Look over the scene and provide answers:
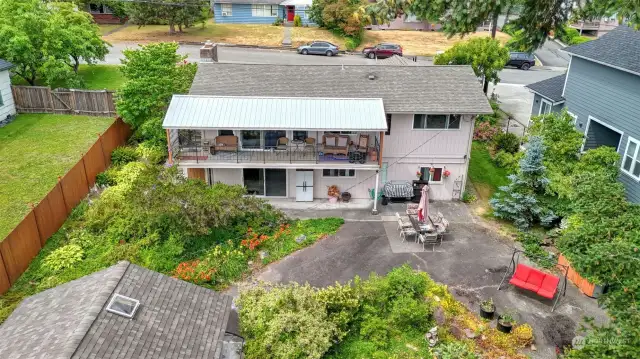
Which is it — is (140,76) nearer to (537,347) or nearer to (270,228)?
(270,228)

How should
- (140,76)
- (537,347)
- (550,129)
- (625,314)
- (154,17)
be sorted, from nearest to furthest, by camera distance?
1. (625,314)
2. (537,347)
3. (550,129)
4. (140,76)
5. (154,17)

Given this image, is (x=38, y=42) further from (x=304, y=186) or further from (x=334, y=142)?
(x=334, y=142)

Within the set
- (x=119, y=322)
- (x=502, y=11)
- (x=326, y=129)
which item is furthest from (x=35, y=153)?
(x=502, y=11)

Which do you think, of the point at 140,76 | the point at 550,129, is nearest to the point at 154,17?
the point at 140,76

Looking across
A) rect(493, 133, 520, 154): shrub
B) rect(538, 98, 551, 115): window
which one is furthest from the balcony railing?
rect(538, 98, 551, 115): window

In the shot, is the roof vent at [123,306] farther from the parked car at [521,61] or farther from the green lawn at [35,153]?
the parked car at [521,61]

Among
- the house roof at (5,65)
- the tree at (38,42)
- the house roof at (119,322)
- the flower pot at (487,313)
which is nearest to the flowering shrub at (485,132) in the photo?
the flower pot at (487,313)
